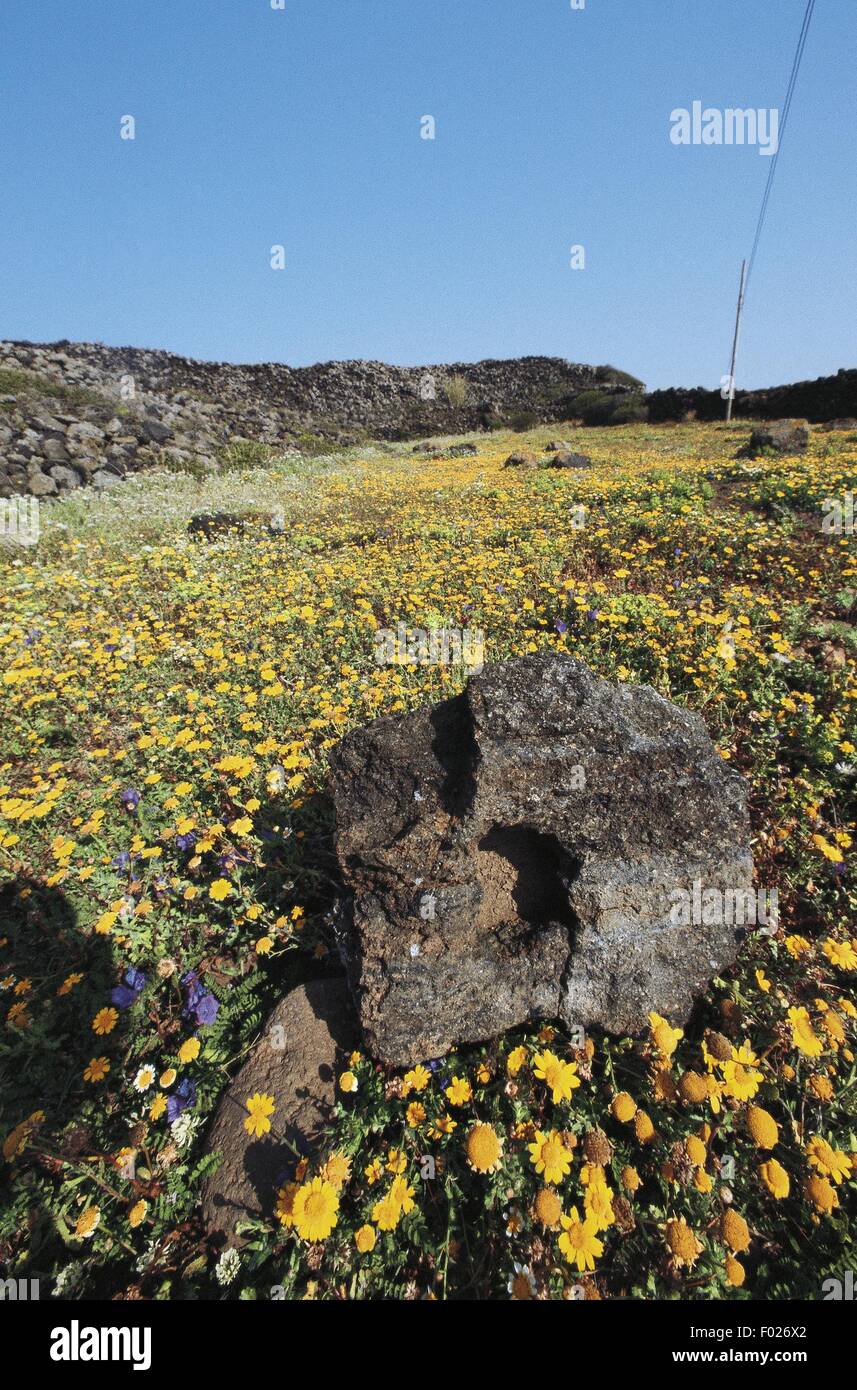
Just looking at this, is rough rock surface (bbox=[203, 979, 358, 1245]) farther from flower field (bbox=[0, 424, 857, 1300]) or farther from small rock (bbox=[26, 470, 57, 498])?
small rock (bbox=[26, 470, 57, 498])

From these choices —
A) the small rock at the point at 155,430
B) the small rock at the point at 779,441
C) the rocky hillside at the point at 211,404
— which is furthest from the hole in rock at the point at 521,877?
the small rock at the point at 155,430

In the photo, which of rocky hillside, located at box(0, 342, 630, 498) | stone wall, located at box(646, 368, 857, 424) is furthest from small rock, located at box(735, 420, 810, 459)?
rocky hillside, located at box(0, 342, 630, 498)

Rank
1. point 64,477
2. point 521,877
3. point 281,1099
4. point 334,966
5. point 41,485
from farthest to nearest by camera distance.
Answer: point 64,477 < point 41,485 < point 334,966 < point 521,877 < point 281,1099

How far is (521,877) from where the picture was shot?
2.63m

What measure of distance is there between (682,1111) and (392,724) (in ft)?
6.95

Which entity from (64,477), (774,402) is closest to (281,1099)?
(64,477)

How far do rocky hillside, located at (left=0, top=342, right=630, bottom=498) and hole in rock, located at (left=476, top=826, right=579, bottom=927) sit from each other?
53.5ft

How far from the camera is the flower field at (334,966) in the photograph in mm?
1908

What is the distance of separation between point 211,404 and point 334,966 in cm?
3178

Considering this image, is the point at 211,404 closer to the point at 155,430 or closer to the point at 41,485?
the point at 155,430

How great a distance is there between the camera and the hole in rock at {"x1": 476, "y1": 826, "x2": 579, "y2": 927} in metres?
2.55

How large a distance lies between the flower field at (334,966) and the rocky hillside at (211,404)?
12667 millimetres

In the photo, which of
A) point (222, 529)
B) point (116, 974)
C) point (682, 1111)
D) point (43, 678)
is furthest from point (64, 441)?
point (682, 1111)
